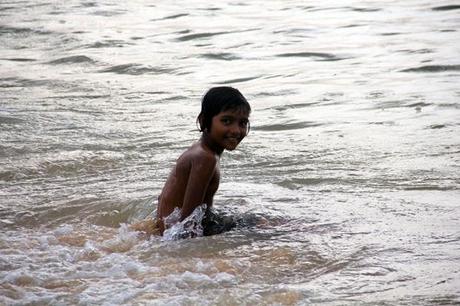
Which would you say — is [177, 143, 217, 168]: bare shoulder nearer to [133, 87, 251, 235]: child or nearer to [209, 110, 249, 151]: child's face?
[133, 87, 251, 235]: child

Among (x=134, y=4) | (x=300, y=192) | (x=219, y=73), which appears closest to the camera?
(x=300, y=192)

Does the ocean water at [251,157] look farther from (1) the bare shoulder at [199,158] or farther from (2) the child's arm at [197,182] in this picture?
(1) the bare shoulder at [199,158]

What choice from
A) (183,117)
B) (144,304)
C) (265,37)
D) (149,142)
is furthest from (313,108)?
(144,304)

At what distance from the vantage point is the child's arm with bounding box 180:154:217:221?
5.63 meters

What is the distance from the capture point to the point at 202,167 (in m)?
5.64

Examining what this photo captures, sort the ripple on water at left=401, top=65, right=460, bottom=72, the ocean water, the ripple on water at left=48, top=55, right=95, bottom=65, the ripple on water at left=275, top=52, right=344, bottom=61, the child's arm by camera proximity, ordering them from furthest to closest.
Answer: the ripple on water at left=48, top=55, right=95, bottom=65
the ripple on water at left=275, top=52, right=344, bottom=61
the ripple on water at left=401, top=65, right=460, bottom=72
the child's arm
the ocean water

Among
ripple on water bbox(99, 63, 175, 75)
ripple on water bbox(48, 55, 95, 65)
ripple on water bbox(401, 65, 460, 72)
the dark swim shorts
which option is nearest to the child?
the dark swim shorts

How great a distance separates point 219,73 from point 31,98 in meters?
2.22

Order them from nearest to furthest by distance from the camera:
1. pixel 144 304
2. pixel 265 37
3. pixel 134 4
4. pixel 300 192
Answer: pixel 144 304 → pixel 300 192 → pixel 265 37 → pixel 134 4

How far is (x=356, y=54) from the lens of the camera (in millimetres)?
11750

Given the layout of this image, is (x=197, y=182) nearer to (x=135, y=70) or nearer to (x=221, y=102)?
(x=221, y=102)

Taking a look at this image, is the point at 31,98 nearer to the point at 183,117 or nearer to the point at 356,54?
the point at 183,117

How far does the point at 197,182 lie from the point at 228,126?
38 cm

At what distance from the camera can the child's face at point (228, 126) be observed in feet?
18.7
